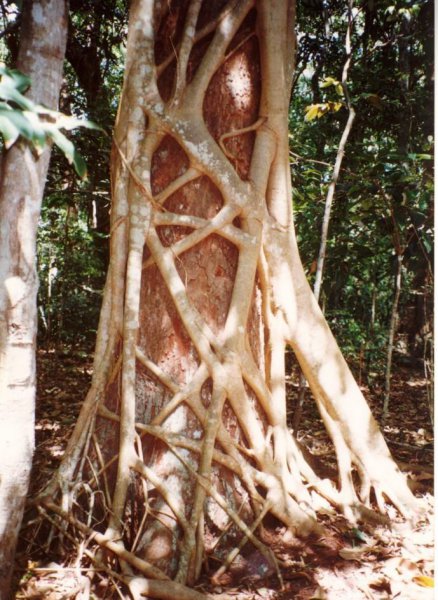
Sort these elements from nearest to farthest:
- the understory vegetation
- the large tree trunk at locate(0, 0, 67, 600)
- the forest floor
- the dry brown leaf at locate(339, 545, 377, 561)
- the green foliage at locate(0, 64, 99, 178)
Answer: the green foliage at locate(0, 64, 99, 178)
the large tree trunk at locate(0, 0, 67, 600)
the forest floor
the understory vegetation
the dry brown leaf at locate(339, 545, 377, 561)

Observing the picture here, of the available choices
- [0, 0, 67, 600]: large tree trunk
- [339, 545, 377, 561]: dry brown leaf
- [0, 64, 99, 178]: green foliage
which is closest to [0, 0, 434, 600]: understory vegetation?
[339, 545, 377, 561]: dry brown leaf

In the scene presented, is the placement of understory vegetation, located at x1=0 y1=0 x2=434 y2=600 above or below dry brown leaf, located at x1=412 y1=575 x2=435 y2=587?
above

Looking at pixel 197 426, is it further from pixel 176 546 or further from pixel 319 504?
pixel 319 504

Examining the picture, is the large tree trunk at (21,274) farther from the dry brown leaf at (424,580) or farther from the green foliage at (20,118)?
the dry brown leaf at (424,580)

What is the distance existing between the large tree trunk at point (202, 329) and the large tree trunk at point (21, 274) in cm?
47

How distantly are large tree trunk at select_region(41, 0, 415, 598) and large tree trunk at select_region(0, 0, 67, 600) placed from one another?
18.5 inches

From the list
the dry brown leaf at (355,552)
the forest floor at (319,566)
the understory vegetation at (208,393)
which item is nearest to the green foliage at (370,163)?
the understory vegetation at (208,393)

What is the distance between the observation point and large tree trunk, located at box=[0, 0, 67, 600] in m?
1.84

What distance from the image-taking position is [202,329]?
2.54m

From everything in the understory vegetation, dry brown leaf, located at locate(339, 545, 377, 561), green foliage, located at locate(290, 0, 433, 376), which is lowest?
dry brown leaf, located at locate(339, 545, 377, 561)

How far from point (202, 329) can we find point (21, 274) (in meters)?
0.98

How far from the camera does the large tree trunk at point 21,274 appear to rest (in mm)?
1845

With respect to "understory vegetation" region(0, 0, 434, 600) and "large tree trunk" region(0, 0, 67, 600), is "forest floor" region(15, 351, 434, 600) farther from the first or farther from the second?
"large tree trunk" region(0, 0, 67, 600)

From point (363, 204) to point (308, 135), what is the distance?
2669 millimetres
